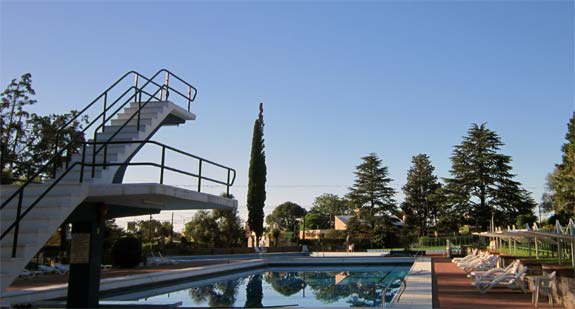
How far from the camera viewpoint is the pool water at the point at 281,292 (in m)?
13.4

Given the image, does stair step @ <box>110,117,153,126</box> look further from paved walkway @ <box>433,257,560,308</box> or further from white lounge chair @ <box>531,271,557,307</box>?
white lounge chair @ <box>531,271,557,307</box>

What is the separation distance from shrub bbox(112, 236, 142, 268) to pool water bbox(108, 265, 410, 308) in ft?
11.9

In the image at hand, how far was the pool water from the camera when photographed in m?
13.4

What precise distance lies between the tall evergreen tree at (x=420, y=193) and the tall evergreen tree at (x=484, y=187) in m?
5.91


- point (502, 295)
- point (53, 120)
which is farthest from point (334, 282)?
point (53, 120)

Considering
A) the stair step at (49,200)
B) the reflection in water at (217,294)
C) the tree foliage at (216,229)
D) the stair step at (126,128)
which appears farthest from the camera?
the tree foliage at (216,229)

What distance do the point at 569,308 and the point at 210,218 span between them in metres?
33.0

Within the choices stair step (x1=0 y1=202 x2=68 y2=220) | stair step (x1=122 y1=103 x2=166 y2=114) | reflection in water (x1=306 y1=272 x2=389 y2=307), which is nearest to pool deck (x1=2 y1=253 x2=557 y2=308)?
stair step (x1=0 y1=202 x2=68 y2=220)

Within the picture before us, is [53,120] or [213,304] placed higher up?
[53,120]

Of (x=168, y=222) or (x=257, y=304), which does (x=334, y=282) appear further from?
(x=168, y=222)

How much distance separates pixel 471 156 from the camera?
5134cm

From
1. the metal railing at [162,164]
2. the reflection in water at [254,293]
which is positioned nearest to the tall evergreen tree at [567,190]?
the reflection in water at [254,293]

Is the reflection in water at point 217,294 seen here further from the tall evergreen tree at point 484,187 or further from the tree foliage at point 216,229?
the tall evergreen tree at point 484,187

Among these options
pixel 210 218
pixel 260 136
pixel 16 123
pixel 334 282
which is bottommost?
pixel 334 282
